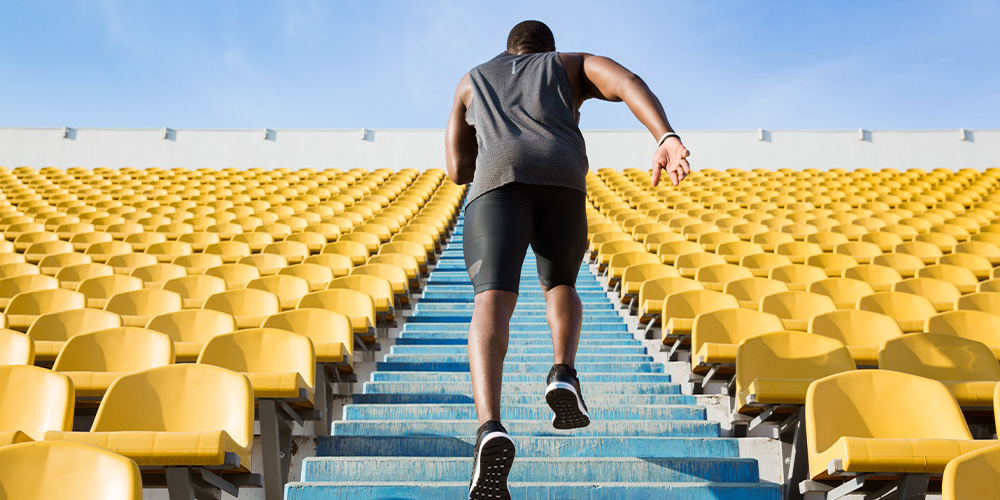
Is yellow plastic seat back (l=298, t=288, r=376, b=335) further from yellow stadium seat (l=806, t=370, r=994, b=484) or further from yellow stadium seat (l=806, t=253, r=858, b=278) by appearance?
yellow stadium seat (l=806, t=253, r=858, b=278)

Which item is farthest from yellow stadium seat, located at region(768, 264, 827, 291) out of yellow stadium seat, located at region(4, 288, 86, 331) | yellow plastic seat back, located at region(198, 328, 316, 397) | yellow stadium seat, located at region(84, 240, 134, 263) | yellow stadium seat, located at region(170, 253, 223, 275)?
yellow stadium seat, located at region(84, 240, 134, 263)

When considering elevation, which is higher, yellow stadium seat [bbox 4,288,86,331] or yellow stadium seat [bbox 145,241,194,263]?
yellow stadium seat [bbox 145,241,194,263]

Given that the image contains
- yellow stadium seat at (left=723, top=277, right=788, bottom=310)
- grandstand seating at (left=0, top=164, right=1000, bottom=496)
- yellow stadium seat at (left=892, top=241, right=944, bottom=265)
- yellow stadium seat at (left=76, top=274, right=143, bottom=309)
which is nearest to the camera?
grandstand seating at (left=0, top=164, right=1000, bottom=496)

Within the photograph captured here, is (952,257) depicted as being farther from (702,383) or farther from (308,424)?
(308,424)

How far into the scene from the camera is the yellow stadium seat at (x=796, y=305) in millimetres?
4152

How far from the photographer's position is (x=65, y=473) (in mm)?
1636

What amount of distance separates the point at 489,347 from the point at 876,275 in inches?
175

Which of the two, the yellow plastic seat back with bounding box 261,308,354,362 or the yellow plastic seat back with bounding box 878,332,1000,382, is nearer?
the yellow plastic seat back with bounding box 878,332,1000,382

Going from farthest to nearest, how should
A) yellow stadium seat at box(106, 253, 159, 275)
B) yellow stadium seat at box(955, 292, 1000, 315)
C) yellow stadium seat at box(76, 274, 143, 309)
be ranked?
1. yellow stadium seat at box(106, 253, 159, 275)
2. yellow stadium seat at box(76, 274, 143, 309)
3. yellow stadium seat at box(955, 292, 1000, 315)

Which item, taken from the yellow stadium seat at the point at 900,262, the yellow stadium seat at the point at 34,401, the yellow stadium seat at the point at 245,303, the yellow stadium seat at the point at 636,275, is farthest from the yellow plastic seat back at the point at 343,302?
the yellow stadium seat at the point at 900,262

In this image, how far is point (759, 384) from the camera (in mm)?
2453

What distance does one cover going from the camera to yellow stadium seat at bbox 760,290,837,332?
415 centimetres

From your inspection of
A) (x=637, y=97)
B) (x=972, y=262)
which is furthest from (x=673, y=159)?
(x=972, y=262)

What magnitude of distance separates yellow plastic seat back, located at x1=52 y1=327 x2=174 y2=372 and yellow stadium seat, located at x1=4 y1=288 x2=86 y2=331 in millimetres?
1429
